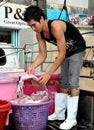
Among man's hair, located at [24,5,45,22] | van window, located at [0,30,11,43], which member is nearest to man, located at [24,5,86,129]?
man's hair, located at [24,5,45,22]

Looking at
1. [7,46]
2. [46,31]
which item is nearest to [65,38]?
[46,31]

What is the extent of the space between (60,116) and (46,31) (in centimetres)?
84

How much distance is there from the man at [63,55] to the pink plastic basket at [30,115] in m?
0.19

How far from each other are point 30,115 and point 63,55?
566 millimetres

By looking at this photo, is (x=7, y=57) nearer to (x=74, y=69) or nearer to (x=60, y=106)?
(x=60, y=106)

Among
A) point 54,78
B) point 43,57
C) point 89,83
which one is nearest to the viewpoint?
point 43,57

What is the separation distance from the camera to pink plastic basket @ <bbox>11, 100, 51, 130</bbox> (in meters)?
2.02

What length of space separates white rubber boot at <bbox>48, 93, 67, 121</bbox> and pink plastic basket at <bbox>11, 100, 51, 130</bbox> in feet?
0.98

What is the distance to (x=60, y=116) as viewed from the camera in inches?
94.1

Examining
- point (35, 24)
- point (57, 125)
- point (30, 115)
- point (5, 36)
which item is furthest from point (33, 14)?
point (5, 36)

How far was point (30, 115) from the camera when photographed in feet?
6.67

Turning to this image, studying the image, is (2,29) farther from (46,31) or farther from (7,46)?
(46,31)

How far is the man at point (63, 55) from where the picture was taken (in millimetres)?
2033

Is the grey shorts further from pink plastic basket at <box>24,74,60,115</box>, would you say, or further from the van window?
the van window
